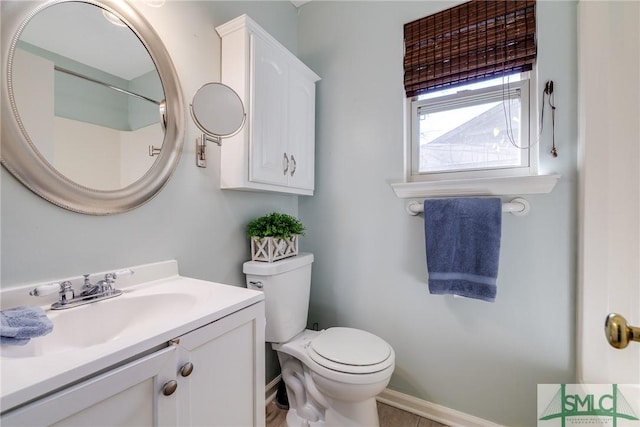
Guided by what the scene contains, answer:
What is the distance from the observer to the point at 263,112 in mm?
1345

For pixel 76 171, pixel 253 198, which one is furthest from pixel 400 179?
pixel 76 171

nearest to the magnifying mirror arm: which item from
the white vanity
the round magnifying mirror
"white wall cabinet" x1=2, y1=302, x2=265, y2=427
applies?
the round magnifying mirror

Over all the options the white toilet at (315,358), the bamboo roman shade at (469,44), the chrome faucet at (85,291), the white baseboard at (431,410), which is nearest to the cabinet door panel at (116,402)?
the chrome faucet at (85,291)

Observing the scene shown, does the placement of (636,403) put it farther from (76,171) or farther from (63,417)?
(76,171)

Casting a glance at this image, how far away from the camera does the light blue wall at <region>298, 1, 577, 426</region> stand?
119cm

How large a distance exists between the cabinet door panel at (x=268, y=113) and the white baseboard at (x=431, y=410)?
1362mm

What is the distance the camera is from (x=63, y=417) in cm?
46

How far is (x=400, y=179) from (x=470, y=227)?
440 mm

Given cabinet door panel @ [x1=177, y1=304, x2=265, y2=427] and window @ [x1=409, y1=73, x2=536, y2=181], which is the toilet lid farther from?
window @ [x1=409, y1=73, x2=536, y2=181]

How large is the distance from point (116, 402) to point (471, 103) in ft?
5.83

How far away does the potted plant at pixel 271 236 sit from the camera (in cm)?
138

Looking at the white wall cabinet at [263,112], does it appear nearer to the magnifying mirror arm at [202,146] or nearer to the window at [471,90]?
the magnifying mirror arm at [202,146]

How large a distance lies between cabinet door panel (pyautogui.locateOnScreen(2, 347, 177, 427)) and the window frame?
1.39 metres

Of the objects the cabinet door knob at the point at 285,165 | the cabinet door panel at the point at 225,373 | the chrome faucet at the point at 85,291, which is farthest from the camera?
the cabinet door knob at the point at 285,165
